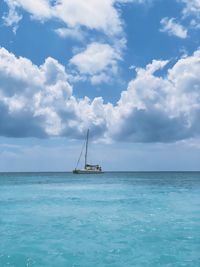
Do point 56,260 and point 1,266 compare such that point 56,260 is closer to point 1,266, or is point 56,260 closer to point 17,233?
point 1,266

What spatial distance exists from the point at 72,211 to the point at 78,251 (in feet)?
39.6

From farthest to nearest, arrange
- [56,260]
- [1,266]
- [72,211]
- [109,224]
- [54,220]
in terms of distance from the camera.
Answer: [72,211] → [54,220] → [109,224] → [56,260] → [1,266]

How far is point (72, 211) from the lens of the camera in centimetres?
2477

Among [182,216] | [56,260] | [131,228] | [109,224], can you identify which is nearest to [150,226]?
[131,228]

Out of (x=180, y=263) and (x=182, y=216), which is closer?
(x=180, y=263)

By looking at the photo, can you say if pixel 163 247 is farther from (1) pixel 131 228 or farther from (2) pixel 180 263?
(1) pixel 131 228

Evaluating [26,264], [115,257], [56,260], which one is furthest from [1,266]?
[115,257]

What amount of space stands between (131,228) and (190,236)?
3339 mm

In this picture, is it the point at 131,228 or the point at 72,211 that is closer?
the point at 131,228

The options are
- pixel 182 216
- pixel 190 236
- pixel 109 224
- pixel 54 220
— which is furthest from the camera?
pixel 182 216

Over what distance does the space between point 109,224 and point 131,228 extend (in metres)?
1.80

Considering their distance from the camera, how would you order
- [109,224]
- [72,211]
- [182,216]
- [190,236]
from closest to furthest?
[190,236], [109,224], [182,216], [72,211]

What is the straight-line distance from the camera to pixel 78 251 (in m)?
12.8

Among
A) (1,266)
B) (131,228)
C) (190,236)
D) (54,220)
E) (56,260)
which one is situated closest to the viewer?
(1,266)
